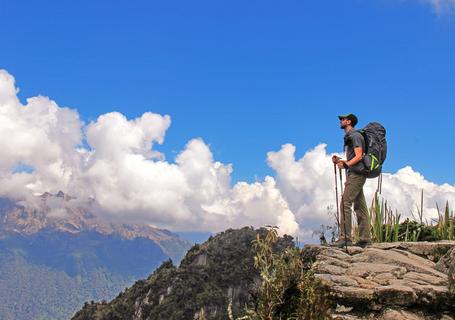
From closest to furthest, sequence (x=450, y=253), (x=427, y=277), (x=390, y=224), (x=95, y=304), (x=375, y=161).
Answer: (x=427, y=277)
(x=450, y=253)
(x=375, y=161)
(x=390, y=224)
(x=95, y=304)

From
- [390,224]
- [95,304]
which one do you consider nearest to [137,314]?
[95,304]

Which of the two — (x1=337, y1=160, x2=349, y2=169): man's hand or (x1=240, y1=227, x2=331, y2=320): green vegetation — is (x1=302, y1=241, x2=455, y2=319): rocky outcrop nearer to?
(x1=240, y1=227, x2=331, y2=320): green vegetation

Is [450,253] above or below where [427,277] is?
above

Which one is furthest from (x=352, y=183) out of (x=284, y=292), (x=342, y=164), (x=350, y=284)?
(x=284, y=292)

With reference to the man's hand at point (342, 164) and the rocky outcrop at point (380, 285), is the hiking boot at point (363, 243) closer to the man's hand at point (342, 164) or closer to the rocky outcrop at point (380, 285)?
the rocky outcrop at point (380, 285)

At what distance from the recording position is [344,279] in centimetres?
729

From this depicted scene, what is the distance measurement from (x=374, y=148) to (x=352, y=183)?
2.69 feet

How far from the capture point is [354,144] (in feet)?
33.0

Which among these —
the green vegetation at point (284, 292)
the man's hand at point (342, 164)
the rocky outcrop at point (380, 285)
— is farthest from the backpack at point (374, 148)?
the green vegetation at point (284, 292)

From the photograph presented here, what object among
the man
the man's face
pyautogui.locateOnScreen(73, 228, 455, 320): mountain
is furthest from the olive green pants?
the man's face

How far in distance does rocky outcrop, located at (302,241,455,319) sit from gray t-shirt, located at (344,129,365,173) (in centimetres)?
181

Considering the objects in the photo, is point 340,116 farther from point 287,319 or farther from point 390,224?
point 287,319

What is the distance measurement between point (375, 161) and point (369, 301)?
4.05 meters

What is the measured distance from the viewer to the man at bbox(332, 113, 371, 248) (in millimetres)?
10078
